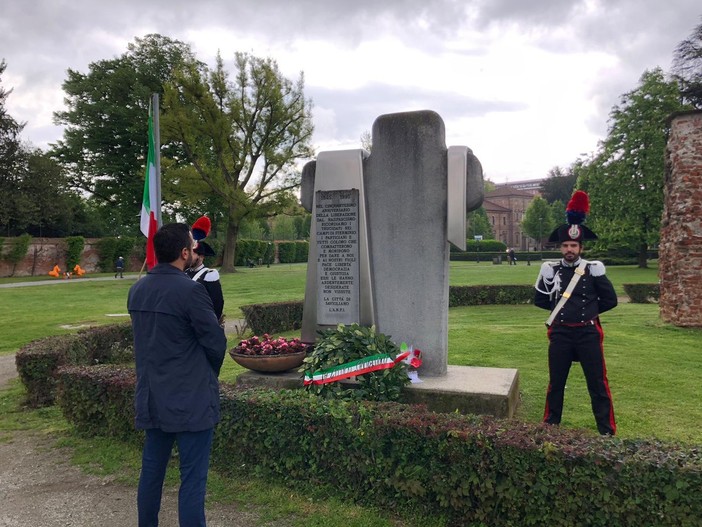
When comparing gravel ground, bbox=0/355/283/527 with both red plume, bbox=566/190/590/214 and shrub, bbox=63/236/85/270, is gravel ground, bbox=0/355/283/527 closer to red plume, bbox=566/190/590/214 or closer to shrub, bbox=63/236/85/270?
red plume, bbox=566/190/590/214

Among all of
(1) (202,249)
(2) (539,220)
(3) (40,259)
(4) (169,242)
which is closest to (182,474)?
(4) (169,242)

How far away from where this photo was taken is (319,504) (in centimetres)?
389

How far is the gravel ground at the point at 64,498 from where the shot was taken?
3.80 metres

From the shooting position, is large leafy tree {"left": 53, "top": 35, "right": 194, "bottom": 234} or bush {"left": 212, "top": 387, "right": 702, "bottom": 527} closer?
bush {"left": 212, "top": 387, "right": 702, "bottom": 527}

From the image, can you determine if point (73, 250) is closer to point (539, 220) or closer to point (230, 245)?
point (230, 245)

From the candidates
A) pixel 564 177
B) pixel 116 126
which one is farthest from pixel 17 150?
pixel 564 177

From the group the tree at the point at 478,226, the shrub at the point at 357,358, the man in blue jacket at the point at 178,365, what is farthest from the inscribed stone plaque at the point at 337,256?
the tree at the point at 478,226

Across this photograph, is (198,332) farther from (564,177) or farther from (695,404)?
(564,177)

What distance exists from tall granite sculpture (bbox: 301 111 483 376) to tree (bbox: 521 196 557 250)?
260 feet

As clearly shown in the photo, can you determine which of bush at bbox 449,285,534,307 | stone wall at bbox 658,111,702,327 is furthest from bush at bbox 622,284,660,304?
stone wall at bbox 658,111,702,327

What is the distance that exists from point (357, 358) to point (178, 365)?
2323 millimetres

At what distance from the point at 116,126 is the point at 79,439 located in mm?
38736

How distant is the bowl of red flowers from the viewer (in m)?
5.53

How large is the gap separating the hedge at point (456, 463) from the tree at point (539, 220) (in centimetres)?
8126
